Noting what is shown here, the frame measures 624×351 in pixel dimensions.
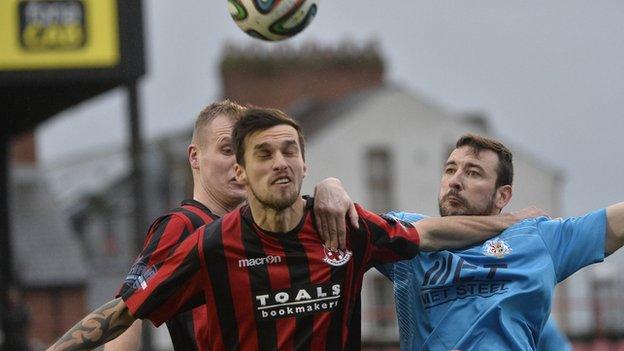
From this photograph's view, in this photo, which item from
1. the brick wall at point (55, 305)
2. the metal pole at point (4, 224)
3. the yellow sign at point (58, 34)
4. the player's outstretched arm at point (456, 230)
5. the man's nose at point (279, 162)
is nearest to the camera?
the man's nose at point (279, 162)

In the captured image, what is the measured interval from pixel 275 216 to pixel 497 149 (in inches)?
46.8

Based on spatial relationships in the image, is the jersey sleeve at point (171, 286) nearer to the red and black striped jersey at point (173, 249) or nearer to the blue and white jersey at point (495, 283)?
the red and black striped jersey at point (173, 249)

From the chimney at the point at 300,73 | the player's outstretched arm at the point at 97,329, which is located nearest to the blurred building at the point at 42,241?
the chimney at the point at 300,73

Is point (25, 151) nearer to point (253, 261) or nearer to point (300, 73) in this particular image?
point (300, 73)

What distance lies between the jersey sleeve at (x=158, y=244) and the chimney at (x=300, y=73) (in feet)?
163

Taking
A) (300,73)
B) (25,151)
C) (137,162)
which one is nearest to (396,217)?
(137,162)

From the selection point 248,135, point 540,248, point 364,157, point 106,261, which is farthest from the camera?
point 364,157

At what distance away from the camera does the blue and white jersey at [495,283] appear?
6.61m

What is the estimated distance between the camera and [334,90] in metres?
60.3

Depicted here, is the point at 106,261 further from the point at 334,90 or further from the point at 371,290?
the point at 334,90

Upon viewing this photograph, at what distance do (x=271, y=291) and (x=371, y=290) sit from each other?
156 ft

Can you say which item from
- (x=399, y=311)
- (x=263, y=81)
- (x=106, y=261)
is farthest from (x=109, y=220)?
(x=399, y=311)

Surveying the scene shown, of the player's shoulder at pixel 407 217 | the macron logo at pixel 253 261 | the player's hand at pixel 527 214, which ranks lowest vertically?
the macron logo at pixel 253 261

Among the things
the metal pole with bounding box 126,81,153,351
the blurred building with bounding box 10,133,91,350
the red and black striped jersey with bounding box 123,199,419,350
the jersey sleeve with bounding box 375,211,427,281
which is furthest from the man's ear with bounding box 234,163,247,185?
the blurred building with bounding box 10,133,91,350
